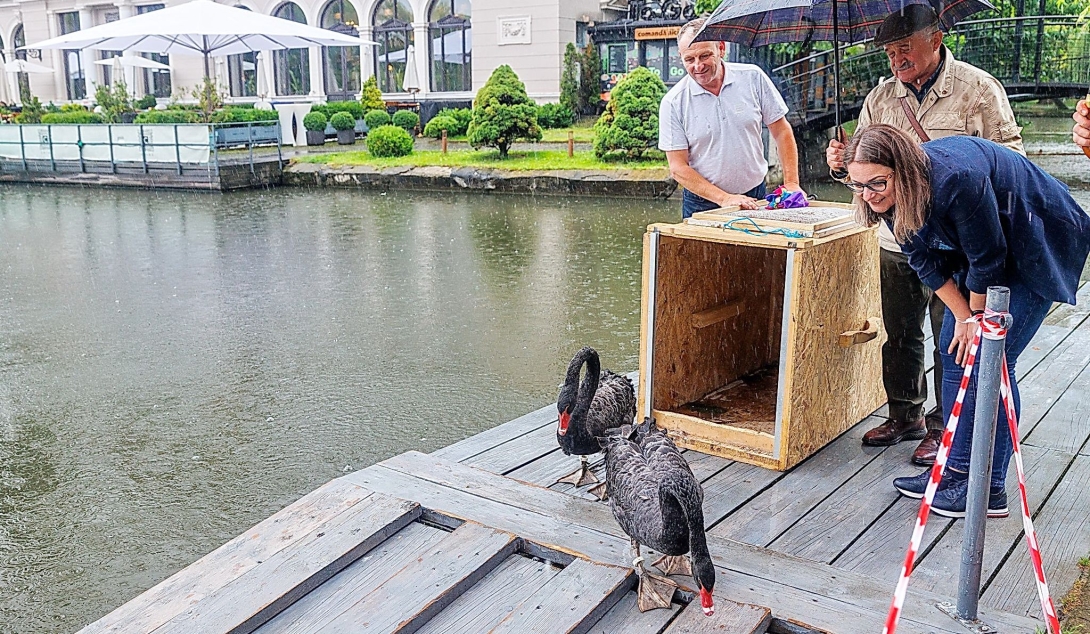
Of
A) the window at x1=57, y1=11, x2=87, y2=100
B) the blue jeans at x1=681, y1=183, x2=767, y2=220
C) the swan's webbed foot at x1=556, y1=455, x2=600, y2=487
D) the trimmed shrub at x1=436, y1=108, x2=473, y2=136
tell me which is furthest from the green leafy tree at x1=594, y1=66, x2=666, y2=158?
the window at x1=57, y1=11, x2=87, y2=100

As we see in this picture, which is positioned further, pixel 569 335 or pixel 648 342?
pixel 569 335

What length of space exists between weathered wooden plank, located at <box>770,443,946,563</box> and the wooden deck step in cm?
144

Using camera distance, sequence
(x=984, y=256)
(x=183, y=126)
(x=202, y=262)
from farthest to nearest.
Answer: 1. (x=183, y=126)
2. (x=202, y=262)
3. (x=984, y=256)

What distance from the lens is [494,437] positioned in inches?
180

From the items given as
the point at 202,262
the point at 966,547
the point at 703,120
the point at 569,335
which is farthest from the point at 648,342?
the point at 202,262

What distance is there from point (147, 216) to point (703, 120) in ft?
40.3

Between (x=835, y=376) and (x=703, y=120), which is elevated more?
(x=703, y=120)

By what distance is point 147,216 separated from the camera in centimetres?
1490

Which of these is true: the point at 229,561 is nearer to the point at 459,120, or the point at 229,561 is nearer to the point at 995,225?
the point at 995,225

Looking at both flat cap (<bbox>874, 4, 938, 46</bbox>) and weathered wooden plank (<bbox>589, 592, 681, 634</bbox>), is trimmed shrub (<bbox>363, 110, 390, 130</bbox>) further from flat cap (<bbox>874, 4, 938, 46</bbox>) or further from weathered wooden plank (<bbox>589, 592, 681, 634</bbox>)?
weathered wooden plank (<bbox>589, 592, 681, 634</bbox>)

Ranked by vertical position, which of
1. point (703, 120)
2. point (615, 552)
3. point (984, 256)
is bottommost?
point (615, 552)

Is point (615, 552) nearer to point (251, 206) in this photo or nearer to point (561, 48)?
point (251, 206)

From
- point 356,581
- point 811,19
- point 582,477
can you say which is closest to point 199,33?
point 811,19

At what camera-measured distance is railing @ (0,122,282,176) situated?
1822 centimetres
